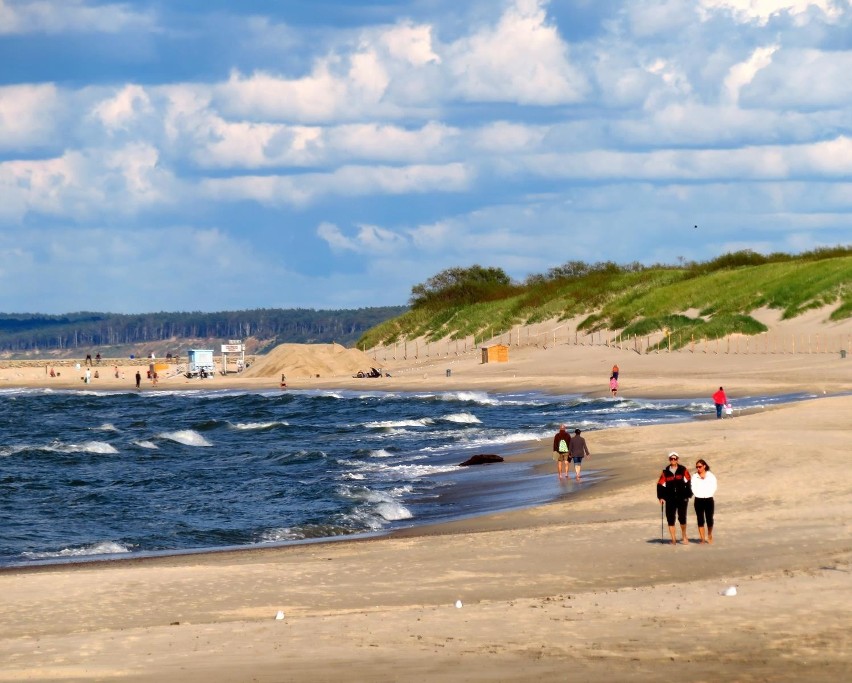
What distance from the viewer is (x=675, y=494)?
19.7 m

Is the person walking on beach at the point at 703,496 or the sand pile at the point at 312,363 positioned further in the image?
the sand pile at the point at 312,363

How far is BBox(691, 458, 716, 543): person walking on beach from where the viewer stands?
63.4ft

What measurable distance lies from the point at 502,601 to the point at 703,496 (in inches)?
194

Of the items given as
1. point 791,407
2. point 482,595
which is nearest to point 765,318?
point 791,407

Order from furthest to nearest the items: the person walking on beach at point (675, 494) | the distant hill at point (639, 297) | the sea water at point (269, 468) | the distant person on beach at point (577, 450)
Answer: the distant hill at point (639, 297) < the distant person on beach at point (577, 450) < the sea water at point (269, 468) < the person walking on beach at point (675, 494)

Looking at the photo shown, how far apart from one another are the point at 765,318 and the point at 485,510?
67.8m

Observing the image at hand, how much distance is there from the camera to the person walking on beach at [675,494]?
19.7 meters

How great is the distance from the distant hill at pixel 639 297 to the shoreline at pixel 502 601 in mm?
64019

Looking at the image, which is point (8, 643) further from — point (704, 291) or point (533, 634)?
point (704, 291)

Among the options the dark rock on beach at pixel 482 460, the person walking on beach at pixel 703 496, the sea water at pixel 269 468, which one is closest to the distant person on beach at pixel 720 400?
the sea water at pixel 269 468

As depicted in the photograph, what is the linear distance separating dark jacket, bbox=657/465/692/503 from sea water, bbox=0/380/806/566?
269 inches

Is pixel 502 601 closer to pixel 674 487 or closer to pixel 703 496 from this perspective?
pixel 703 496

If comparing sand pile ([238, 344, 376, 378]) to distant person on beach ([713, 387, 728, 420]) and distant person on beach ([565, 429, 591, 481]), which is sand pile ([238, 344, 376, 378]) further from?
distant person on beach ([565, 429, 591, 481])

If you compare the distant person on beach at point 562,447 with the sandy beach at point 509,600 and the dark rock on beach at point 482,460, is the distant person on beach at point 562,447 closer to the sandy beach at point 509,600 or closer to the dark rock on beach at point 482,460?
the sandy beach at point 509,600
